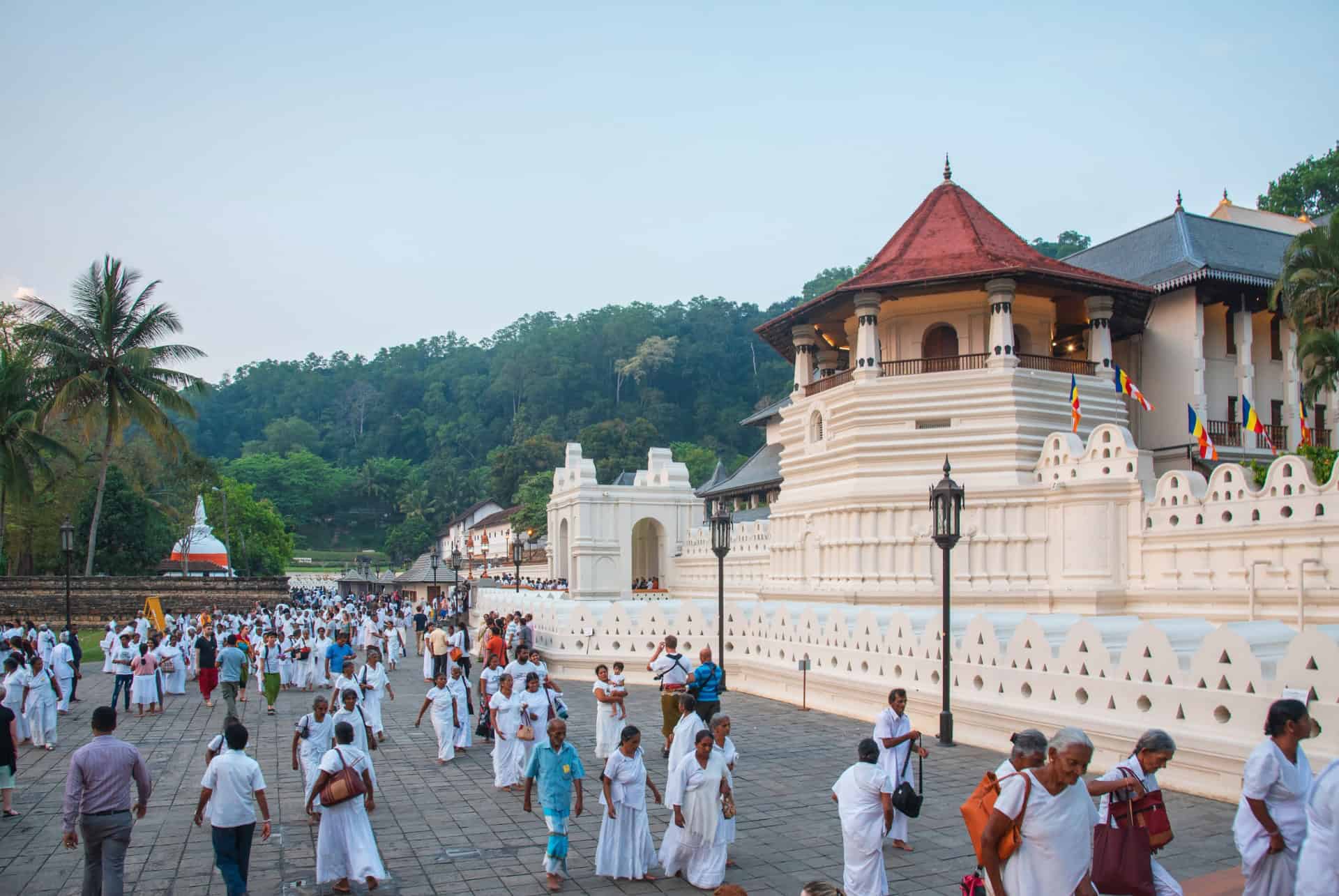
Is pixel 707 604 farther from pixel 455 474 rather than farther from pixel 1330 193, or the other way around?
pixel 455 474

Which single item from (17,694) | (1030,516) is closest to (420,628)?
(17,694)

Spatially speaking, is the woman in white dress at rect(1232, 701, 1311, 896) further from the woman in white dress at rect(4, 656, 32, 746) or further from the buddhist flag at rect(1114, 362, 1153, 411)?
the buddhist flag at rect(1114, 362, 1153, 411)

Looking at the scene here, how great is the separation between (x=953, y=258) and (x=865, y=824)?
20890mm

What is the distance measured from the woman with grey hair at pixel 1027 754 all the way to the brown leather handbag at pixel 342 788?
15.4ft

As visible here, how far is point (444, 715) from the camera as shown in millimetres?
13008

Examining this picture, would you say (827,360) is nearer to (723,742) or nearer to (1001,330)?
(1001,330)

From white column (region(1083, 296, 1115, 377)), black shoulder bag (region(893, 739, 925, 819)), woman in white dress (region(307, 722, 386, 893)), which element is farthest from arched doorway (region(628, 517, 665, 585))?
woman in white dress (region(307, 722, 386, 893))

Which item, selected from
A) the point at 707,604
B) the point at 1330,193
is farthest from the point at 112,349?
the point at 1330,193

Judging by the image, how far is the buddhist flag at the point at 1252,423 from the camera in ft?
72.2

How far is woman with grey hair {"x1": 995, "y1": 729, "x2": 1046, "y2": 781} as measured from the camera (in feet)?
17.6

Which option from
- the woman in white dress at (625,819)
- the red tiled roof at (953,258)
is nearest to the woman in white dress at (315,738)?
the woman in white dress at (625,819)

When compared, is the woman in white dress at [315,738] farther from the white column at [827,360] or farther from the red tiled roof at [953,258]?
the white column at [827,360]

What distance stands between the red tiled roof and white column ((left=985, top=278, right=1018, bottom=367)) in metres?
0.45

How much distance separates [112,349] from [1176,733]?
40076 millimetres
